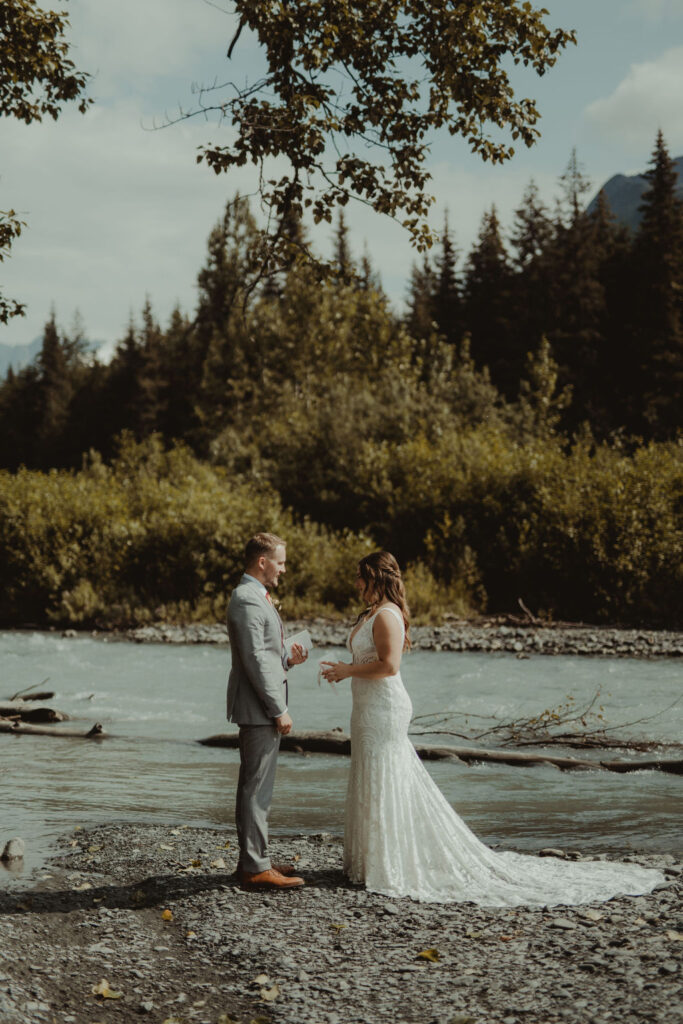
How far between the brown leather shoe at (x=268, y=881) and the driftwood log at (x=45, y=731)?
7.38 meters

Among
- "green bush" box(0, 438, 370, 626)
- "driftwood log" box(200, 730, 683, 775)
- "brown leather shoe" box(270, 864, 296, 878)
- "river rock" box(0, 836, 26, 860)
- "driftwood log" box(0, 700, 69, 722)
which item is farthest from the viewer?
"green bush" box(0, 438, 370, 626)

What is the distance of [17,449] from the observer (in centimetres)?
9188

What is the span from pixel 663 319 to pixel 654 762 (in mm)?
48113

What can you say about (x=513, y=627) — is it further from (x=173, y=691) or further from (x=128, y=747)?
(x=128, y=747)

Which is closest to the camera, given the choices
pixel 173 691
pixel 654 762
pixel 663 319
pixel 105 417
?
pixel 654 762

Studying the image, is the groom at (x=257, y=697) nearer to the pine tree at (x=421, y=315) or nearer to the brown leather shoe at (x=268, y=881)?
the brown leather shoe at (x=268, y=881)

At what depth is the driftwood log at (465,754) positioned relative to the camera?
12391 millimetres

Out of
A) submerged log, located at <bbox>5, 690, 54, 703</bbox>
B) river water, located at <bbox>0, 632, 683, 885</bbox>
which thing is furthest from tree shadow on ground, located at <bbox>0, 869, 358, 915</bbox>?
submerged log, located at <bbox>5, 690, 54, 703</bbox>

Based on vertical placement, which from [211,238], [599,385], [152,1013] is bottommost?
[152,1013]

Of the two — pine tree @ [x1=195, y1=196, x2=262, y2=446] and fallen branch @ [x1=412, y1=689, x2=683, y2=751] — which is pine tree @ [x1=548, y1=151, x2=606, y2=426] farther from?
fallen branch @ [x1=412, y1=689, x2=683, y2=751]

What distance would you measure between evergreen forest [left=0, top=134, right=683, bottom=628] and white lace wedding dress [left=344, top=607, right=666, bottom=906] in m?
4.70

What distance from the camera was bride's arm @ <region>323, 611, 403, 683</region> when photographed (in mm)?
7406

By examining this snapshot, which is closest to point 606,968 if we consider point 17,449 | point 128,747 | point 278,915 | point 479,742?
→ point 278,915

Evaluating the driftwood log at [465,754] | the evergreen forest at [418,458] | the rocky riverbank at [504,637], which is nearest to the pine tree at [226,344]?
the evergreen forest at [418,458]
